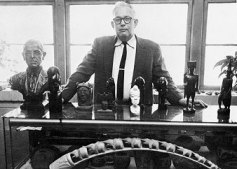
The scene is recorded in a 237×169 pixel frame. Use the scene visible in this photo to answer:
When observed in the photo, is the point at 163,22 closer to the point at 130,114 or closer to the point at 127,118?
the point at 130,114

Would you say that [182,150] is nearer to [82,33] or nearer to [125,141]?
[125,141]

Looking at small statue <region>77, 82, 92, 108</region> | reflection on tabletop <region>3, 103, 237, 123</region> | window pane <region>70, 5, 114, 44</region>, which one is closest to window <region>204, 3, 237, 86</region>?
window pane <region>70, 5, 114, 44</region>

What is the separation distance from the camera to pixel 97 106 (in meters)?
2.62

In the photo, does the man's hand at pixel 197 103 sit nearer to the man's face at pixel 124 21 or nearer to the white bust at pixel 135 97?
the white bust at pixel 135 97

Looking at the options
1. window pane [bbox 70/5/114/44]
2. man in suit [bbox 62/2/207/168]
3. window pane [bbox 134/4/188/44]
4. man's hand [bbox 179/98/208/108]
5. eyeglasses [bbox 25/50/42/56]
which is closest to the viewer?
man's hand [bbox 179/98/208/108]

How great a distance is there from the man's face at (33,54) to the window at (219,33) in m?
3.18

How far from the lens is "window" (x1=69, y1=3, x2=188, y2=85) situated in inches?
195

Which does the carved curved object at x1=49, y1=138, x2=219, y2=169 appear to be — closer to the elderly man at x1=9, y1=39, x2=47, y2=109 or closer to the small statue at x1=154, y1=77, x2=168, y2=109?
the small statue at x1=154, y1=77, x2=168, y2=109

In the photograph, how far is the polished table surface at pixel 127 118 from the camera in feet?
6.69

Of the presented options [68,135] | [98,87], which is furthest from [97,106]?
[98,87]

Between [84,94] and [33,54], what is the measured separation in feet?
2.40

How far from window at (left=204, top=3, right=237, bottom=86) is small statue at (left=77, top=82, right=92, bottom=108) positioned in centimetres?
315

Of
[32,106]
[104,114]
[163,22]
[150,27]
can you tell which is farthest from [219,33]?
[32,106]

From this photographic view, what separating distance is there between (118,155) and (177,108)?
73 cm
